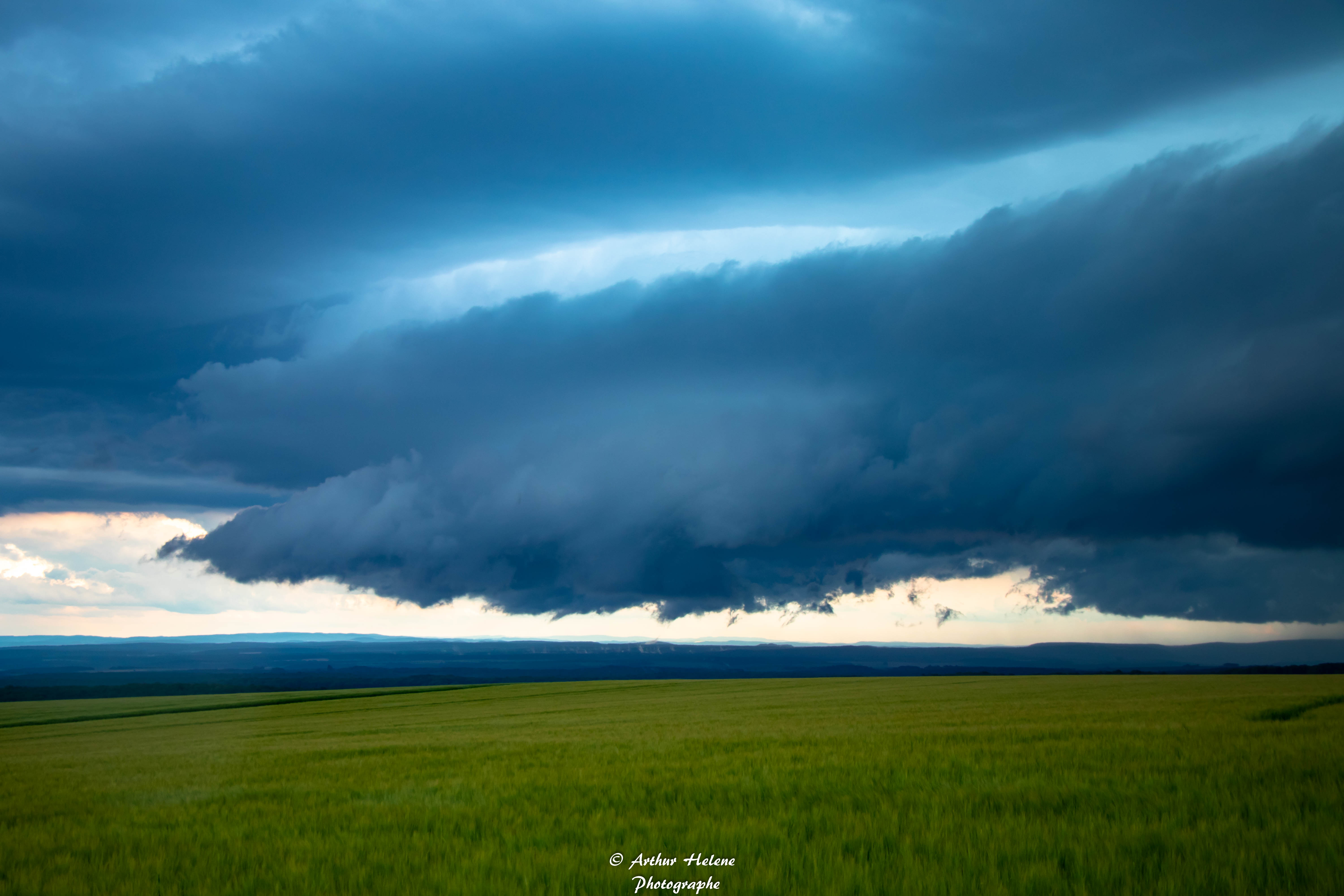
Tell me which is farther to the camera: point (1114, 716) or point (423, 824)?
point (1114, 716)

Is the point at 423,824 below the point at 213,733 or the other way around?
the other way around

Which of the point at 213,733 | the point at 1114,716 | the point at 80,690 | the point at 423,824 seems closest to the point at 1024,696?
the point at 1114,716

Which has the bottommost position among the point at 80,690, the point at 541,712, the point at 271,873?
the point at 80,690

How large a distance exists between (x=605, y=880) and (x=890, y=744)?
423 inches

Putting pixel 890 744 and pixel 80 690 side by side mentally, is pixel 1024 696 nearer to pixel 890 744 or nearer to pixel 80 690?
pixel 890 744

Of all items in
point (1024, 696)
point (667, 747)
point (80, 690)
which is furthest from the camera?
point (80, 690)

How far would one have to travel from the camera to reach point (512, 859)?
26.2 feet

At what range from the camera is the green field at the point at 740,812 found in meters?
7.29

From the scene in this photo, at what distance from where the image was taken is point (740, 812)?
9914 millimetres

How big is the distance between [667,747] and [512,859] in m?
10.3

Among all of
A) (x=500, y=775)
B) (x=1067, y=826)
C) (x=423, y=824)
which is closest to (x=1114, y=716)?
(x=1067, y=826)

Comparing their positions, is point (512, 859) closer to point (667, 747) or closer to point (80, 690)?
point (667, 747)

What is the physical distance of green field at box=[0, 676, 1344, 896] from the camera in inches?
287

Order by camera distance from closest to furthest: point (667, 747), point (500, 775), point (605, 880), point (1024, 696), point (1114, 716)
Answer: point (605, 880)
point (500, 775)
point (667, 747)
point (1114, 716)
point (1024, 696)
